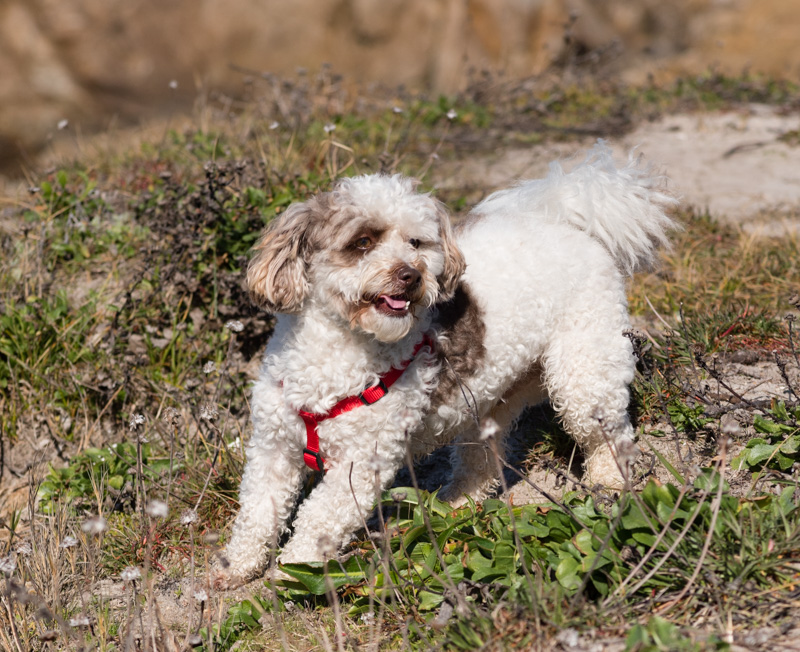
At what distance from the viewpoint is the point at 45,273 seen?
→ 4.98 metres

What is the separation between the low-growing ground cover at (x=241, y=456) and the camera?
2.40 metres

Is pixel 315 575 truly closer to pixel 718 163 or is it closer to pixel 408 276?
pixel 408 276

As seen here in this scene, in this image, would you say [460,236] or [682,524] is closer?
[682,524]

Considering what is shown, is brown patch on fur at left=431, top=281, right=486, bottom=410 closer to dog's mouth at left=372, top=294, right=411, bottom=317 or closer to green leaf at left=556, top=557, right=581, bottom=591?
dog's mouth at left=372, top=294, right=411, bottom=317

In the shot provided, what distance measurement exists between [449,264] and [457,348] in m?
0.38

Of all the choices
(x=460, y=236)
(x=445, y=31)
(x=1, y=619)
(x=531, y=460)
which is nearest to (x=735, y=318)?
(x=531, y=460)

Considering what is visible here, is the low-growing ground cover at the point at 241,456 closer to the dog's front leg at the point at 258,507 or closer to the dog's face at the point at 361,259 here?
the dog's front leg at the point at 258,507

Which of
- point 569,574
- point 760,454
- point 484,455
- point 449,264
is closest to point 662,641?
point 569,574

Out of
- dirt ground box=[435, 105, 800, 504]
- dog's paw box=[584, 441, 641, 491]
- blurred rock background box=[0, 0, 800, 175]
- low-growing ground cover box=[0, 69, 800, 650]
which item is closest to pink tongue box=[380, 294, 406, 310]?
low-growing ground cover box=[0, 69, 800, 650]

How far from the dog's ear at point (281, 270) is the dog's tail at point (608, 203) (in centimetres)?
117

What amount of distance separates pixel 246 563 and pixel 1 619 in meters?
0.91

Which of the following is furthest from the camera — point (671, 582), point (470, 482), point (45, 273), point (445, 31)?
point (445, 31)

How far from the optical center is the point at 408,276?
2.96 meters

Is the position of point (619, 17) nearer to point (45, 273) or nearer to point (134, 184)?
point (134, 184)
